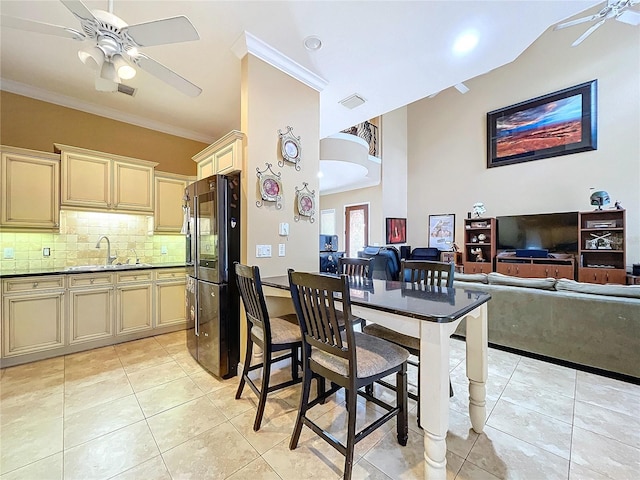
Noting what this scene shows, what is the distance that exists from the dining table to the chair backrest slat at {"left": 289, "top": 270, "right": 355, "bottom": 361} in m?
0.17

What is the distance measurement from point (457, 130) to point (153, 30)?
7.45m

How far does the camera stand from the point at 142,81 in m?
2.88

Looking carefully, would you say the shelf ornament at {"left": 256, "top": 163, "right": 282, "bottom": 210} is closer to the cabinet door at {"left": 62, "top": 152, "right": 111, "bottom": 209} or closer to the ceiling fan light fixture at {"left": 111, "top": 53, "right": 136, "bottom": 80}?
the ceiling fan light fixture at {"left": 111, "top": 53, "right": 136, "bottom": 80}

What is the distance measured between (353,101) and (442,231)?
5.07 metres

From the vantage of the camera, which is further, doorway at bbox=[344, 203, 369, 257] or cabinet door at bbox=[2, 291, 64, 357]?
doorway at bbox=[344, 203, 369, 257]

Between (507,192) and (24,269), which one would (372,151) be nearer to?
(507,192)

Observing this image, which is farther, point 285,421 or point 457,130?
point 457,130

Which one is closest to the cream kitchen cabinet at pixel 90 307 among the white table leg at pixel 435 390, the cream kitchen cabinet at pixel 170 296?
the cream kitchen cabinet at pixel 170 296

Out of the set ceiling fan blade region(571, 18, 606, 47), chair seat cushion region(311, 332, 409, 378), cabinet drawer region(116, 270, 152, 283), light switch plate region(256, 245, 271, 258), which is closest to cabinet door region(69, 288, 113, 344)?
cabinet drawer region(116, 270, 152, 283)

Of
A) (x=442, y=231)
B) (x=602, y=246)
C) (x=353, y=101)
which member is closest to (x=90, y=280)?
(x=353, y=101)

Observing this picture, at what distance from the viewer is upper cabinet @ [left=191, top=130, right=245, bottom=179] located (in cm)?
240

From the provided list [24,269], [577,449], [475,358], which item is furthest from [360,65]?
[24,269]

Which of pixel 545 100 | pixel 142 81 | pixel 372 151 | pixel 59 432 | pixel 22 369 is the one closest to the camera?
pixel 59 432

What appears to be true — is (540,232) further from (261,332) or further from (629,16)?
(261,332)
